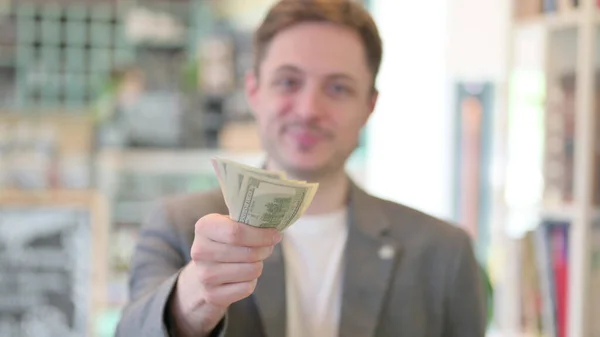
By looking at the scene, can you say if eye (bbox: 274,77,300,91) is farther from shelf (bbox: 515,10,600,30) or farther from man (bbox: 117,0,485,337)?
shelf (bbox: 515,10,600,30)

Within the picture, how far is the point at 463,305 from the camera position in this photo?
130cm

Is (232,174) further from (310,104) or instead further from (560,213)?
(560,213)

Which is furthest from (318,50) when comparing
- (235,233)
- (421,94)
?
(421,94)

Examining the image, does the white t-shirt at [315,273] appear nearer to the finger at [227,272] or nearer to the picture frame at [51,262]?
the finger at [227,272]

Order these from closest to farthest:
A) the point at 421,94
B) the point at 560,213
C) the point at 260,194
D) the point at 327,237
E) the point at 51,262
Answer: the point at 260,194 → the point at 327,237 → the point at 560,213 → the point at 51,262 → the point at 421,94

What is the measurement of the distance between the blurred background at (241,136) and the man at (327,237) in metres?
0.77

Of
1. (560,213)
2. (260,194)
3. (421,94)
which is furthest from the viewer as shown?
(421,94)

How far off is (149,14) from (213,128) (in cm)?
93

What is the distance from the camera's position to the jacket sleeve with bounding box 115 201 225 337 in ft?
3.47

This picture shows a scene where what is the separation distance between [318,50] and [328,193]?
0.29 m

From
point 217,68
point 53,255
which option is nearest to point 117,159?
point 217,68

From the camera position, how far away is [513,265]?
6.87ft

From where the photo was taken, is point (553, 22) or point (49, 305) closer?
point (553, 22)

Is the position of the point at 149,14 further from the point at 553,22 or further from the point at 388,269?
the point at 388,269
